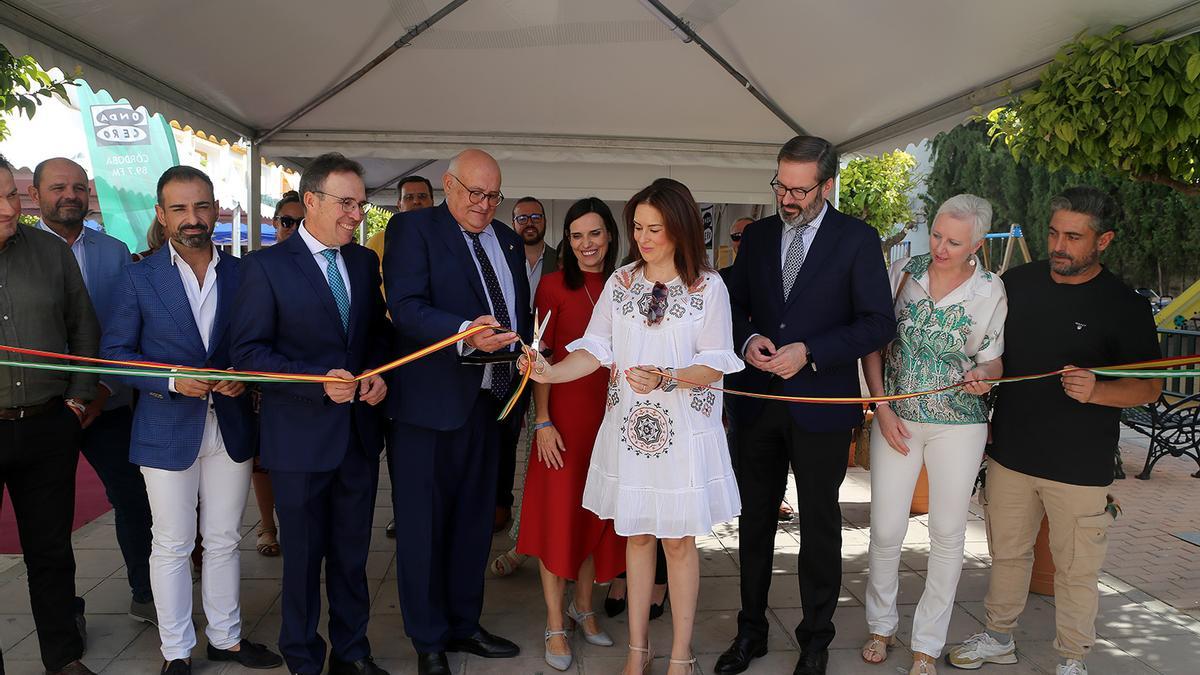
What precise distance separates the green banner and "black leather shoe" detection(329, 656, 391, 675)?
11032 mm

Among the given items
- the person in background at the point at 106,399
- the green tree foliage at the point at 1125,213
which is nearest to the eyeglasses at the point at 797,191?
the person in background at the point at 106,399

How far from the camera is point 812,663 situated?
337 centimetres

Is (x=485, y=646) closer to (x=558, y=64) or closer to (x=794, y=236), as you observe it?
(x=794, y=236)

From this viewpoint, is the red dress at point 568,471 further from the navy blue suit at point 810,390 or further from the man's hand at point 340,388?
the man's hand at point 340,388

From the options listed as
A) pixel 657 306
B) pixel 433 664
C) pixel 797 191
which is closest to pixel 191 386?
pixel 433 664

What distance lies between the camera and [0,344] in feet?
10.0

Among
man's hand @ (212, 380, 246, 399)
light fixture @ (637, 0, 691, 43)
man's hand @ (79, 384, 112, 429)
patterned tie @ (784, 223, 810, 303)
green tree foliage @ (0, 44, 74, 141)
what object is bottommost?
man's hand @ (79, 384, 112, 429)

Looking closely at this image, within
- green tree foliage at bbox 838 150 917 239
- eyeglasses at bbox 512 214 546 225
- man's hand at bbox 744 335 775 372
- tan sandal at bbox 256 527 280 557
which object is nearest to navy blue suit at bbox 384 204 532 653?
→ man's hand at bbox 744 335 775 372

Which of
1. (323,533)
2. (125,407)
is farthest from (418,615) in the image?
(125,407)

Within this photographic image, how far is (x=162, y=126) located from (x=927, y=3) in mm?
12942

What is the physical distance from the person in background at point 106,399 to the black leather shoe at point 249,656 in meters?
0.65

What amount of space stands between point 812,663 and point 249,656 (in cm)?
243

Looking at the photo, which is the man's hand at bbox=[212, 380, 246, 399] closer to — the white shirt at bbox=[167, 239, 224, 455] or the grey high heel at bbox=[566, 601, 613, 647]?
the white shirt at bbox=[167, 239, 224, 455]

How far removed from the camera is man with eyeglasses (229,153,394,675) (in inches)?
118
